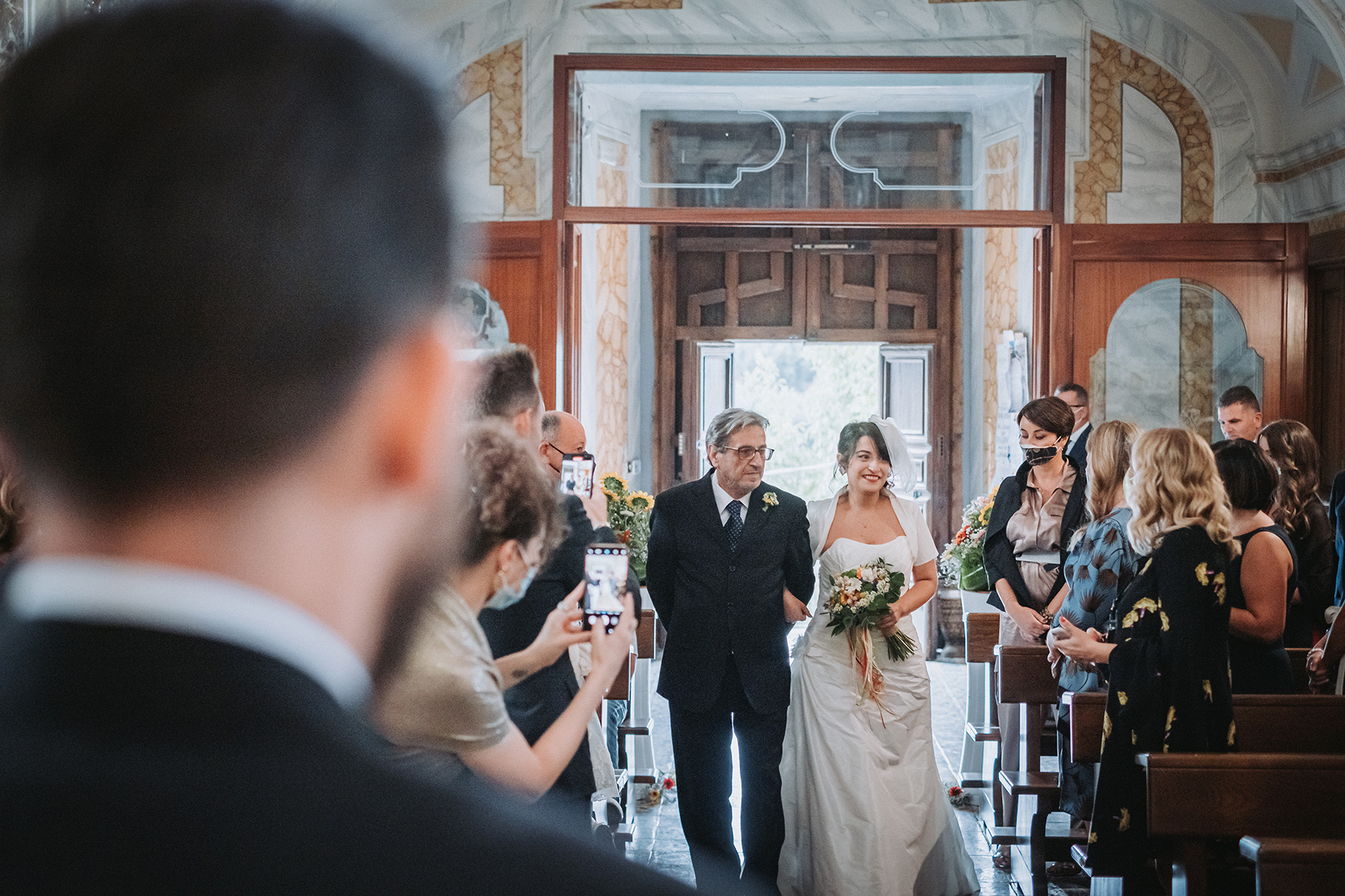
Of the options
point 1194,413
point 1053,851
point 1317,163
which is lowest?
point 1053,851

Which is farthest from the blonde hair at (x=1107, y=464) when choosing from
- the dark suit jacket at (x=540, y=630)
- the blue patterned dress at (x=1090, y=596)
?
the dark suit jacket at (x=540, y=630)

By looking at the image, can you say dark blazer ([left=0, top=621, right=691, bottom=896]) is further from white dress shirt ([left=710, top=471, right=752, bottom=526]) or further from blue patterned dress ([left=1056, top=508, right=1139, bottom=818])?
white dress shirt ([left=710, top=471, right=752, bottom=526])

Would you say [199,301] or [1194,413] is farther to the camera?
[1194,413]

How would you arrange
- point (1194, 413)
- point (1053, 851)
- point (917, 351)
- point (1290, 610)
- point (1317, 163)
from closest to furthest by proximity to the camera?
1. point (1053, 851)
2. point (1290, 610)
3. point (1317, 163)
4. point (1194, 413)
5. point (917, 351)

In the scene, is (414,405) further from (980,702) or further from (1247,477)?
(980,702)

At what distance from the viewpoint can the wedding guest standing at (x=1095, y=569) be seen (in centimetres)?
439

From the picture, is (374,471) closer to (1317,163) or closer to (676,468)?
(1317,163)

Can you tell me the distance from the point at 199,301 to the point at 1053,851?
544 centimetres

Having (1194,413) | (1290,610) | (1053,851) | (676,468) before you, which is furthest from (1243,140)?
(676,468)

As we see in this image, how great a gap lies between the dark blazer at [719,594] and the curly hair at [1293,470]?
2.54 meters

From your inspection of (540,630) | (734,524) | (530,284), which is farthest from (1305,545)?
(530,284)

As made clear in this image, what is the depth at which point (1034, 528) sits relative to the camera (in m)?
5.40

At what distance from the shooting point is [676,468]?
38.5 ft

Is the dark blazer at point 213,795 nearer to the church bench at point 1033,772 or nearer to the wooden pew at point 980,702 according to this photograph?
the church bench at point 1033,772
